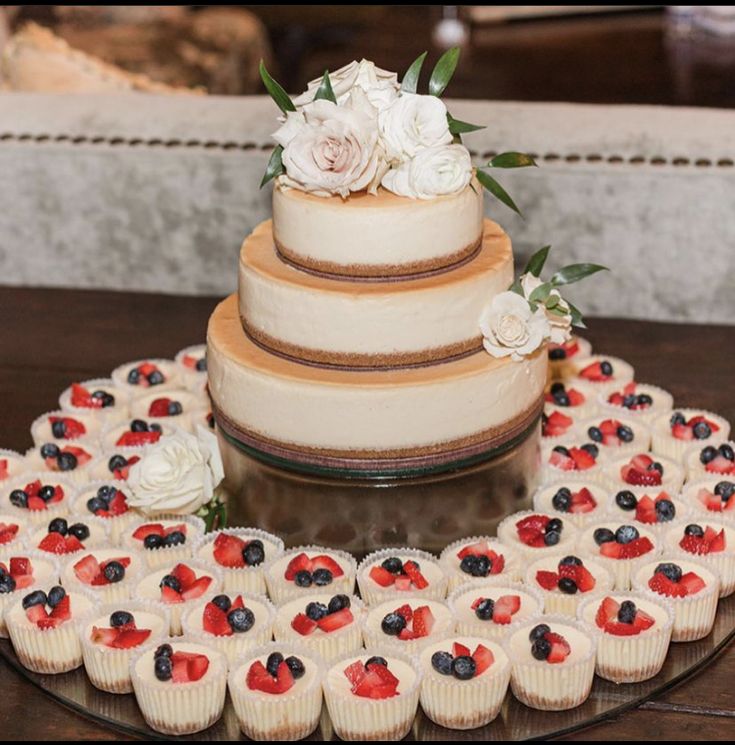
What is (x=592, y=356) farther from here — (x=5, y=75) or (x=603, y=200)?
(x=5, y=75)

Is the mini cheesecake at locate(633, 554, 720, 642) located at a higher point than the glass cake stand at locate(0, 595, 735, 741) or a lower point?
higher

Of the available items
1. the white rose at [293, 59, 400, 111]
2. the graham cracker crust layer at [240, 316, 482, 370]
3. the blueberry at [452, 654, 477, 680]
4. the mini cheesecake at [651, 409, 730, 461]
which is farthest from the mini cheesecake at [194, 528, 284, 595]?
the mini cheesecake at [651, 409, 730, 461]

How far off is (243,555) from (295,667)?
384 millimetres

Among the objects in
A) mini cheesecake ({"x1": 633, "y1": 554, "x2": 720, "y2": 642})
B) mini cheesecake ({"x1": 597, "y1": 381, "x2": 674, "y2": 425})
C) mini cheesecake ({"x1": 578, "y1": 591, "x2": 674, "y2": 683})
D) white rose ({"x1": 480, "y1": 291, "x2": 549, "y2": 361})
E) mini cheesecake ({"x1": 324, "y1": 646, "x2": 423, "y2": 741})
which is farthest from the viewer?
mini cheesecake ({"x1": 597, "y1": 381, "x2": 674, "y2": 425})

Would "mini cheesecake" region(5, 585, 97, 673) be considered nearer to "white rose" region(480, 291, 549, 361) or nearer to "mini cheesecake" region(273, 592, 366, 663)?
"mini cheesecake" region(273, 592, 366, 663)

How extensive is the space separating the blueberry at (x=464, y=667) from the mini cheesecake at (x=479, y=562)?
279 mm

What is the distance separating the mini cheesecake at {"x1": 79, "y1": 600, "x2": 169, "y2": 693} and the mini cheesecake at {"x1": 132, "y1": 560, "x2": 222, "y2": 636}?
32 mm

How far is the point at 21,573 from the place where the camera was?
268cm

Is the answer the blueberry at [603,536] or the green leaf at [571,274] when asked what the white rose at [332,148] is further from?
the blueberry at [603,536]

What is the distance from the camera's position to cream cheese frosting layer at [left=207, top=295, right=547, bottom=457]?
2600 mm

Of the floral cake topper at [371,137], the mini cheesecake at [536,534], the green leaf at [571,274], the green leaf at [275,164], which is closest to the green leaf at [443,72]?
the floral cake topper at [371,137]

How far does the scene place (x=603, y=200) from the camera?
3.84 m

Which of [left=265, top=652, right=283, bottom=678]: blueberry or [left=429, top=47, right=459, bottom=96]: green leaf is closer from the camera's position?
[left=265, top=652, right=283, bottom=678]: blueberry

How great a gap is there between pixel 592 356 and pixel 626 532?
971mm
